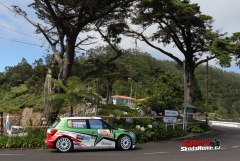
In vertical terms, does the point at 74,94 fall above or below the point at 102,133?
above

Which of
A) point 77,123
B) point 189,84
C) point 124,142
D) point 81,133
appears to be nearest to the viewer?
point 81,133

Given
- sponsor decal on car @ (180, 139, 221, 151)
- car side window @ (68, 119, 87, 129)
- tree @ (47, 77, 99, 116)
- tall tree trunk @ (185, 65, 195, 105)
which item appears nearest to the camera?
car side window @ (68, 119, 87, 129)

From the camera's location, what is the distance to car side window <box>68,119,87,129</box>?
1447 cm

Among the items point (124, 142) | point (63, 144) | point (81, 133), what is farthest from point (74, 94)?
point (124, 142)

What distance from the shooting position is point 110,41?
27.3 meters

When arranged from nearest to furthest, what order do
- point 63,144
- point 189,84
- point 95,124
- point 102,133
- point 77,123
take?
point 63,144 → point 77,123 → point 102,133 → point 95,124 → point 189,84

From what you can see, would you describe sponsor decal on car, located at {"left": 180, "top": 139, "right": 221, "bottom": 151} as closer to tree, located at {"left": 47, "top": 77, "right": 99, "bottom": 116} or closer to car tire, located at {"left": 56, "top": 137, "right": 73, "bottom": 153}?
car tire, located at {"left": 56, "top": 137, "right": 73, "bottom": 153}

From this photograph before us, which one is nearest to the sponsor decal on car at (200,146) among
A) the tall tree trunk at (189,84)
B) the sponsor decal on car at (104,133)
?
the sponsor decal on car at (104,133)

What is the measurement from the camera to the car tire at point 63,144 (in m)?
14.1

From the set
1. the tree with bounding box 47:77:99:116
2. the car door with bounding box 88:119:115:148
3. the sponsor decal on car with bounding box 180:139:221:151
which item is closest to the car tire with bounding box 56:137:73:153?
the car door with bounding box 88:119:115:148

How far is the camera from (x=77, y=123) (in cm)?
1459

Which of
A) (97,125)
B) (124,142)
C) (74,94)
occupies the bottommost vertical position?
(124,142)

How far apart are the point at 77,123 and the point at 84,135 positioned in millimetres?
598

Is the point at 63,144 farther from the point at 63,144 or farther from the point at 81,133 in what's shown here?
the point at 81,133
